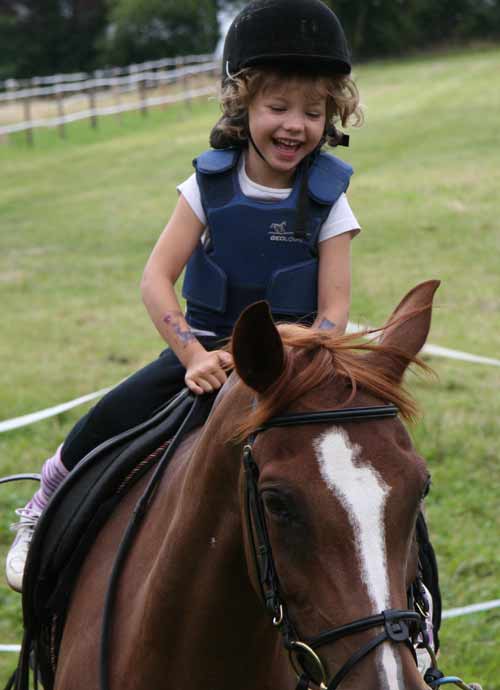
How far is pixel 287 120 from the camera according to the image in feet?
9.00

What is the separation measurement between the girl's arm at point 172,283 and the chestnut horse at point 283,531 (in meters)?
0.30

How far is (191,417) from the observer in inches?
102

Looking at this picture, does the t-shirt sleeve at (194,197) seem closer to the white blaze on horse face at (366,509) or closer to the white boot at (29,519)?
the white boot at (29,519)

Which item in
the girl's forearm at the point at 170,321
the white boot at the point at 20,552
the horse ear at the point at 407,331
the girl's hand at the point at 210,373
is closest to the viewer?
the horse ear at the point at 407,331

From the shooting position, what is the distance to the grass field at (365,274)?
5555mm

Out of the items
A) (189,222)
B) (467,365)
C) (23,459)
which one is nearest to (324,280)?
(189,222)

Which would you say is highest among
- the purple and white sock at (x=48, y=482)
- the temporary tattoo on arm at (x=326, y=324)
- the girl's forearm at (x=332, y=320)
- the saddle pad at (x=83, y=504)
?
the temporary tattoo on arm at (x=326, y=324)

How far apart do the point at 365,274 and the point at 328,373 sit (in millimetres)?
9350

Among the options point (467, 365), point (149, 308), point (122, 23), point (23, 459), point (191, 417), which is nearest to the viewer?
point (191, 417)

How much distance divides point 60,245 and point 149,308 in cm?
1134

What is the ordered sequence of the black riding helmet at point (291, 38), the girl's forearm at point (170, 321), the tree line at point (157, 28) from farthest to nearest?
1. the tree line at point (157, 28)
2. the black riding helmet at point (291, 38)
3. the girl's forearm at point (170, 321)

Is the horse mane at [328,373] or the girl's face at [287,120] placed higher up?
the girl's face at [287,120]


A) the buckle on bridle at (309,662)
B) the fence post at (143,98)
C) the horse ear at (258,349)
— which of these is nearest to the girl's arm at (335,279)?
the horse ear at (258,349)

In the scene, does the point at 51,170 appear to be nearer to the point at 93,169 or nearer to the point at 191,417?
the point at 93,169
